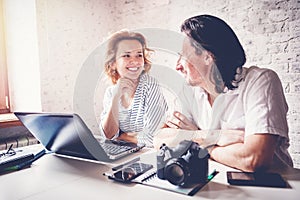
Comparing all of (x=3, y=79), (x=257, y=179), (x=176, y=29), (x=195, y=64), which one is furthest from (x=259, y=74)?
(x=3, y=79)

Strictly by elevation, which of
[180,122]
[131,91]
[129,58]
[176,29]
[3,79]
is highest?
[176,29]

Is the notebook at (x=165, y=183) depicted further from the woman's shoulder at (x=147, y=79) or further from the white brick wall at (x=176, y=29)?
the white brick wall at (x=176, y=29)

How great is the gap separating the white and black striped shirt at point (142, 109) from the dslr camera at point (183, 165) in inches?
33.0

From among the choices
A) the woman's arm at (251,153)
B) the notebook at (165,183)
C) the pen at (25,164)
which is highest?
the woman's arm at (251,153)

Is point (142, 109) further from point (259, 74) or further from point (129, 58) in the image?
point (259, 74)

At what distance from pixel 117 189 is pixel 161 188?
127 mm

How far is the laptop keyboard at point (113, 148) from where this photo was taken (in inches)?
44.0

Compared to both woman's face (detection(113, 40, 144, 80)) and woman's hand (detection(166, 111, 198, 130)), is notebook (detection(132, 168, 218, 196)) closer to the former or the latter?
woman's hand (detection(166, 111, 198, 130))

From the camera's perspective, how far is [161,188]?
0.75m

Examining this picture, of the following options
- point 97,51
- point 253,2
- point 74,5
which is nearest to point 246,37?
point 253,2

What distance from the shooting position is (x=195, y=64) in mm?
1311

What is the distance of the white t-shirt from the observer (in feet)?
3.15

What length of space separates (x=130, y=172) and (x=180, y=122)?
45 cm

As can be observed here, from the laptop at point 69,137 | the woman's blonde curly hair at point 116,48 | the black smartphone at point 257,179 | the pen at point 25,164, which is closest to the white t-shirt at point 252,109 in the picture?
the black smartphone at point 257,179
